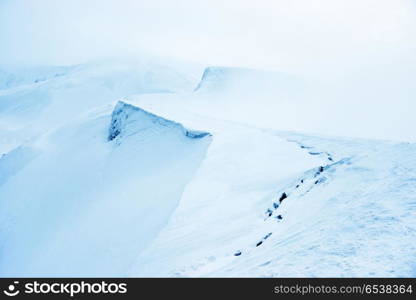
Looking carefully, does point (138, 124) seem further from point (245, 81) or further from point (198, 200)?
point (245, 81)

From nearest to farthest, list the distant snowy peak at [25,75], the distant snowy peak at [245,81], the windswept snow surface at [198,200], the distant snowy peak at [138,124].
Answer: the windswept snow surface at [198,200] < the distant snowy peak at [138,124] < the distant snowy peak at [245,81] < the distant snowy peak at [25,75]

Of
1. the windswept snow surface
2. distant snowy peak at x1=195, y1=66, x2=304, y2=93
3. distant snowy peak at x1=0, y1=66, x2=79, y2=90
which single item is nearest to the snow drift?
the windswept snow surface

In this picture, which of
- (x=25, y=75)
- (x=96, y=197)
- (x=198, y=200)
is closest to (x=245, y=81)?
(x=96, y=197)

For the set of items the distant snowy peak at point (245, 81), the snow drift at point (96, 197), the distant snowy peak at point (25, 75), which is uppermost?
the distant snowy peak at point (245, 81)

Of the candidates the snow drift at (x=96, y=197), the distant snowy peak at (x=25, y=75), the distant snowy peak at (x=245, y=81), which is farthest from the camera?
the distant snowy peak at (x=25, y=75)

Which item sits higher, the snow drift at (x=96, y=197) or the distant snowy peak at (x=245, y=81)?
the distant snowy peak at (x=245, y=81)

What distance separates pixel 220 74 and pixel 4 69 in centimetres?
10380

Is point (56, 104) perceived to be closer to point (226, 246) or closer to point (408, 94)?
point (408, 94)

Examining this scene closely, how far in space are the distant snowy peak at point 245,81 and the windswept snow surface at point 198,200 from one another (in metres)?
3.80

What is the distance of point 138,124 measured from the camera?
1466cm

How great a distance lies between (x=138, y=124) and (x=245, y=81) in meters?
12.1

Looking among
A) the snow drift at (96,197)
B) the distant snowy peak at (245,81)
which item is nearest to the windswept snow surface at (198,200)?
the snow drift at (96,197)

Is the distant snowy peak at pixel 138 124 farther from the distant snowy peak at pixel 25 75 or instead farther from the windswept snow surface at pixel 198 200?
the distant snowy peak at pixel 25 75

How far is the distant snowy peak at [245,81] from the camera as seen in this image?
23.9m
